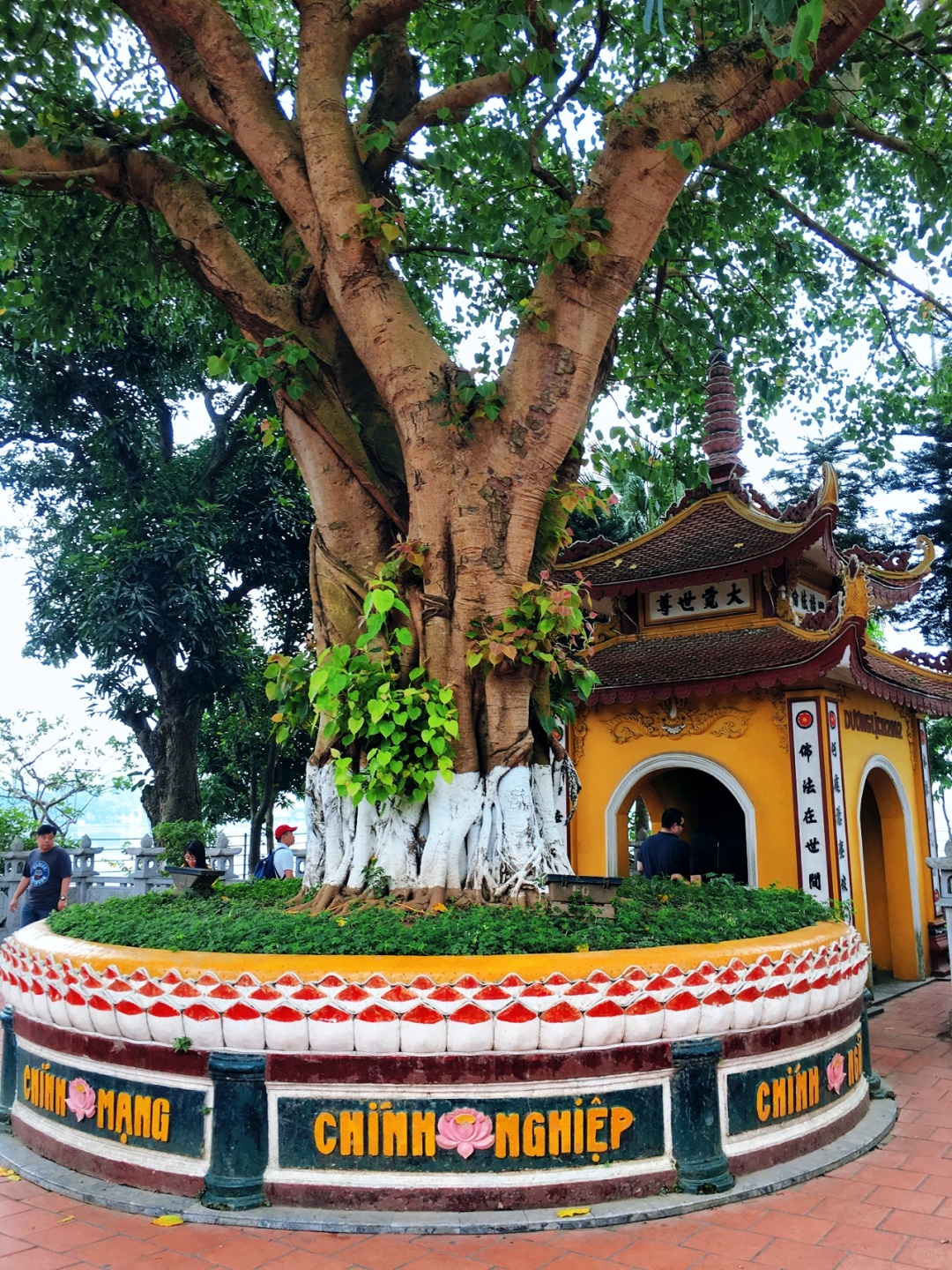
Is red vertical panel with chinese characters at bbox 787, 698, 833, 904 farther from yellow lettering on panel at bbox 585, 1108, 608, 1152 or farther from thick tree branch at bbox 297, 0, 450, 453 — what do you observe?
yellow lettering on panel at bbox 585, 1108, 608, 1152

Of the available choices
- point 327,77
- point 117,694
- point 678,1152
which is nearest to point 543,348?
point 327,77

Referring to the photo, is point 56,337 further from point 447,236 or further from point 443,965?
point 443,965

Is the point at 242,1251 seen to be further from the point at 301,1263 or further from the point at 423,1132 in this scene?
the point at 423,1132

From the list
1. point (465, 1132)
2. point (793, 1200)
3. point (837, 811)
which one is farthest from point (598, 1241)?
point (837, 811)

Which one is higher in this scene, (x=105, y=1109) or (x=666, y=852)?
(x=666, y=852)

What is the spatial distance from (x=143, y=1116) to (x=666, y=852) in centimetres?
438

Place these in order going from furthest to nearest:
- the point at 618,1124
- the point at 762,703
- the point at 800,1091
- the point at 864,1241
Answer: the point at 762,703, the point at 800,1091, the point at 618,1124, the point at 864,1241

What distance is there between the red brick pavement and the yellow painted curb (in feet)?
2.98

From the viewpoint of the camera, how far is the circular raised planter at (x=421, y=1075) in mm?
3863

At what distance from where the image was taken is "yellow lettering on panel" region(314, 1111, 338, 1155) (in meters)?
3.90

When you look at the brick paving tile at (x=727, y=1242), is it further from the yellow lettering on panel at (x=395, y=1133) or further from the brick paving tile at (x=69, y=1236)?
the brick paving tile at (x=69, y=1236)

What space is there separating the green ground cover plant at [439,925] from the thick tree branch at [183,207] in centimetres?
339

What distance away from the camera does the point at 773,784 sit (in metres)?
9.59

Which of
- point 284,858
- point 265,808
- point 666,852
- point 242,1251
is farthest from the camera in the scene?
point 265,808
